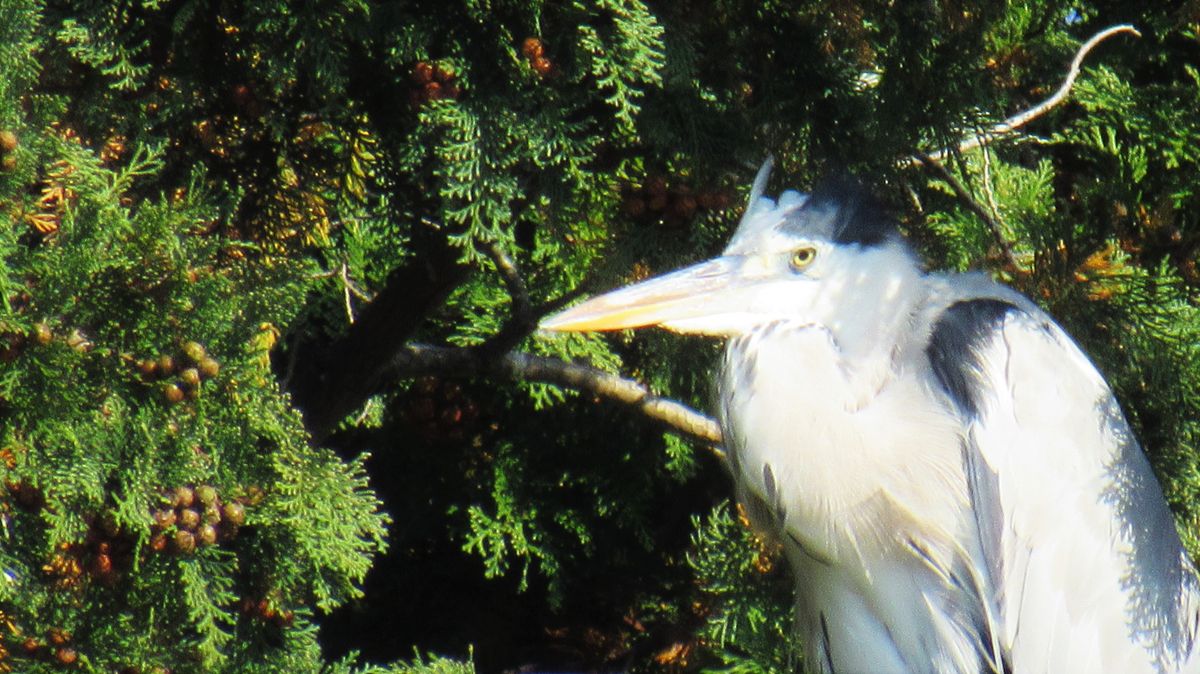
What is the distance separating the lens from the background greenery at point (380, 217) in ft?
5.78

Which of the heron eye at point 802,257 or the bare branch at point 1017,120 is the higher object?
the bare branch at point 1017,120

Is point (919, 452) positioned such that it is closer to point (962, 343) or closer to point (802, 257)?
point (962, 343)

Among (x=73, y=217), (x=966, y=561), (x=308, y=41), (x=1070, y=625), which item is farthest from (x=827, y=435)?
(x=73, y=217)

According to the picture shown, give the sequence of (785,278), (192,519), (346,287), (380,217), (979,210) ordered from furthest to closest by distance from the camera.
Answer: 1. (346,287)
2. (979,210)
3. (380,217)
4. (785,278)
5. (192,519)

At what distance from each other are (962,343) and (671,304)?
429 millimetres

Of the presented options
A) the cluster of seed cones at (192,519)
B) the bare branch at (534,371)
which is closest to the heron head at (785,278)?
the cluster of seed cones at (192,519)

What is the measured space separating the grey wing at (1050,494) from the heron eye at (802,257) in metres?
0.21

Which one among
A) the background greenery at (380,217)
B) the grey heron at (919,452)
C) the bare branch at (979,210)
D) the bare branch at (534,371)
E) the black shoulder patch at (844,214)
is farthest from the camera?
the bare branch at (534,371)

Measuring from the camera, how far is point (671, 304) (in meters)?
1.86

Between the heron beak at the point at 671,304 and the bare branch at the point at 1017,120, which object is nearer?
the heron beak at the point at 671,304

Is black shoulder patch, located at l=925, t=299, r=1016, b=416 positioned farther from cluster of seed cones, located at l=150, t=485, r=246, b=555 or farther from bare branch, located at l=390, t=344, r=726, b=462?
cluster of seed cones, located at l=150, t=485, r=246, b=555

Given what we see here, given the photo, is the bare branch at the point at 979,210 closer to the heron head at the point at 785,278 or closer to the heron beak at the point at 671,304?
the heron head at the point at 785,278

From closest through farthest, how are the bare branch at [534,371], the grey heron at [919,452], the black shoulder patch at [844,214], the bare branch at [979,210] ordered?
the grey heron at [919,452]
the black shoulder patch at [844,214]
the bare branch at [979,210]
the bare branch at [534,371]

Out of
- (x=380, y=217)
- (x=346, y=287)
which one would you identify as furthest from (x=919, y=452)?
(x=346, y=287)
